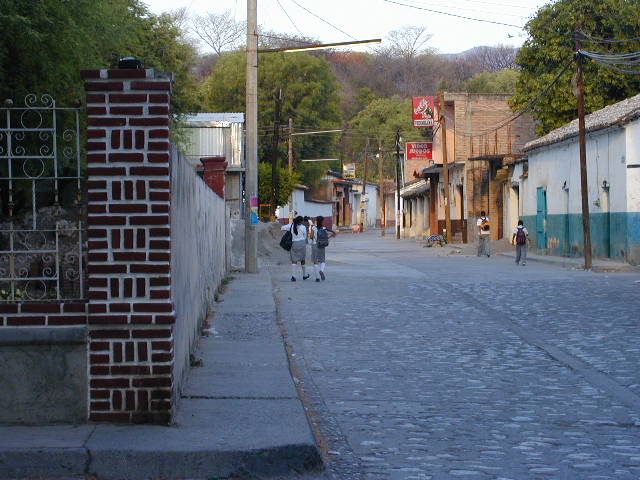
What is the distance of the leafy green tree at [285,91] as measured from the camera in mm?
63656

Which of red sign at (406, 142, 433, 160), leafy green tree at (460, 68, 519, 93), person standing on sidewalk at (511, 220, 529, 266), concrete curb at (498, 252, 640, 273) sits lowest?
concrete curb at (498, 252, 640, 273)

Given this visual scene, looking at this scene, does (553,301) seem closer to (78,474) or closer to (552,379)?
(552,379)

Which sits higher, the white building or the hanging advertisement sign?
the hanging advertisement sign

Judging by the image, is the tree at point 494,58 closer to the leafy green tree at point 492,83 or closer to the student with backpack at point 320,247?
the leafy green tree at point 492,83

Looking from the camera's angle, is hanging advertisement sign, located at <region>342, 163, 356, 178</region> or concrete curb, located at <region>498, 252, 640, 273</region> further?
hanging advertisement sign, located at <region>342, 163, 356, 178</region>

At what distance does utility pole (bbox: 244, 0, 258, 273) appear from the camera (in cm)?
2434

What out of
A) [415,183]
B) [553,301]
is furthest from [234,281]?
[415,183]

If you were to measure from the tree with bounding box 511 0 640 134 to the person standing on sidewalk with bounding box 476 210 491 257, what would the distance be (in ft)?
26.2

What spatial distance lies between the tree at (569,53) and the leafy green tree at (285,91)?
934 inches

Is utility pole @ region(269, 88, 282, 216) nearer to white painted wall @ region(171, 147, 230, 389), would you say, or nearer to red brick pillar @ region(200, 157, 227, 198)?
red brick pillar @ region(200, 157, 227, 198)

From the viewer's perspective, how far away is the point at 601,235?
3117cm

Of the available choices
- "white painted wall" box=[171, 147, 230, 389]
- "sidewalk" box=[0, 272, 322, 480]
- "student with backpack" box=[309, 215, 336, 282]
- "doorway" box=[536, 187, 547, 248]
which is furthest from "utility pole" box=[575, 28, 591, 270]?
"sidewalk" box=[0, 272, 322, 480]

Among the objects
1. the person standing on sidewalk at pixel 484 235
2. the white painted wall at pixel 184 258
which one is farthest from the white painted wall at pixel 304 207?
the white painted wall at pixel 184 258

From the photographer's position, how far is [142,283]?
21.3 ft
